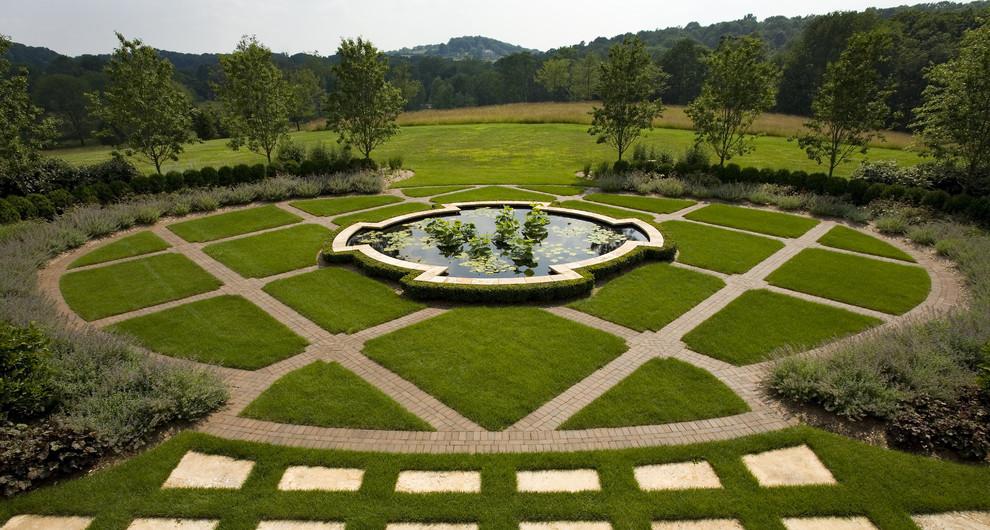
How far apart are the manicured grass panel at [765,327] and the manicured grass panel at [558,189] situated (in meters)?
11.7

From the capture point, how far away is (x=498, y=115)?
155 ft

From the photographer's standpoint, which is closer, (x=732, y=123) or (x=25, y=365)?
(x=25, y=365)

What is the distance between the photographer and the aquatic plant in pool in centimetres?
1312

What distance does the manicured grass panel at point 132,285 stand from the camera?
11.4 metres

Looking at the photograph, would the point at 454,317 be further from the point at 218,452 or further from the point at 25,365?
the point at 25,365

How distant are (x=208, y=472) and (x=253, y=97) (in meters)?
21.3

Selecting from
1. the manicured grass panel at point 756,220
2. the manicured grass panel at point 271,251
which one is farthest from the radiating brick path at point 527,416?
the manicured grass panel at point 756,220

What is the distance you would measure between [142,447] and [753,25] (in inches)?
5868

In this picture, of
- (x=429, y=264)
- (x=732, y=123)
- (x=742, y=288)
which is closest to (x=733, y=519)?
(x=742, y=288)

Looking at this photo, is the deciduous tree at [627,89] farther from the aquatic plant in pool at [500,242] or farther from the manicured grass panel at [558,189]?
the aquatic plant in pool at [500,242]

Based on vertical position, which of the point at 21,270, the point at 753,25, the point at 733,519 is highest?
the point at 753,25

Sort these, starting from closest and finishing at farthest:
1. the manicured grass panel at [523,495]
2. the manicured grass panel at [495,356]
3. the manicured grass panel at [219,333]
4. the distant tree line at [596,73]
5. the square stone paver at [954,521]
Answer: 1. the square stone paver at [954,521]
2. the manicured grass panel at [523,495]
3. the manicured grass panel at [495,356]
4. the manicured grass panel at [219,333]
5. the distant tree line at [596,73]

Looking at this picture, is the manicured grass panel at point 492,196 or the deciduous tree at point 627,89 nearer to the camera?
the manicured grass panel at point 492,196

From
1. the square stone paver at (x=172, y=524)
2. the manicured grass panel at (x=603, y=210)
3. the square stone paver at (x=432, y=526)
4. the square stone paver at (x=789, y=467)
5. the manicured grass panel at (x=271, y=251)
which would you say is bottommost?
the square stone paver at (x=789, y=467)
